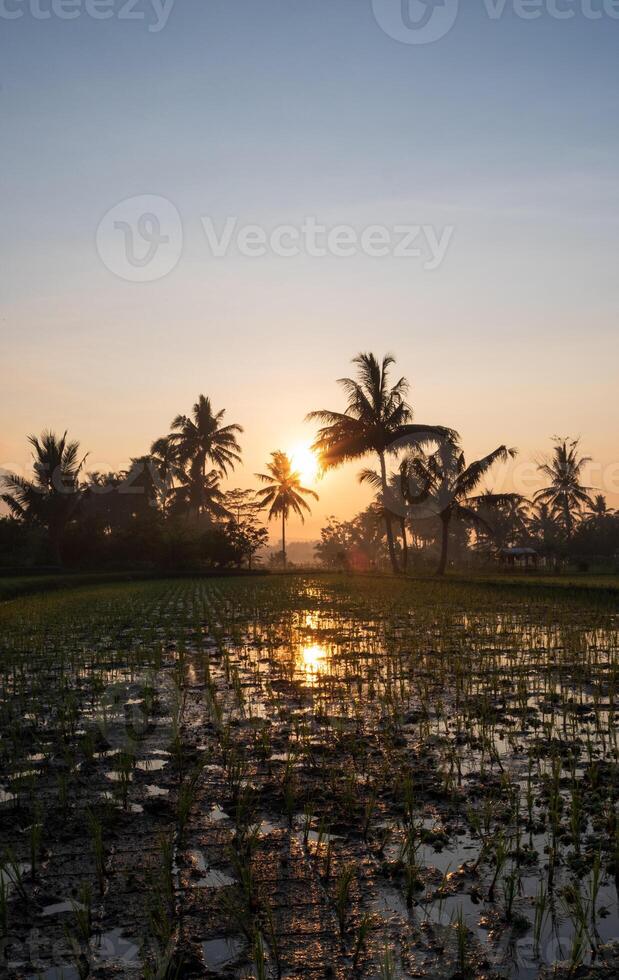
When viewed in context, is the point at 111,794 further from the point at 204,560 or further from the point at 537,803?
the point at 204,560

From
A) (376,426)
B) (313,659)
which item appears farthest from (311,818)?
(376,426)

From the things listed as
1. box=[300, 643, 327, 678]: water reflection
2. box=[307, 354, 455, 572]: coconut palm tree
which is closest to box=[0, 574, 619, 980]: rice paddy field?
box=[300, 643, 327, 678]: water reflection

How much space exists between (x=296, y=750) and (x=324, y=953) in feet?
8.76

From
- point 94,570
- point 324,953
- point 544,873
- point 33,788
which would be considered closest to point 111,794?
point 33,788

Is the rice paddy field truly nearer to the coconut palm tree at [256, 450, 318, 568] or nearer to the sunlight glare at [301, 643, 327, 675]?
the sunlight glare at [301, 643, 327, 675]

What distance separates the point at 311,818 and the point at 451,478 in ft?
110

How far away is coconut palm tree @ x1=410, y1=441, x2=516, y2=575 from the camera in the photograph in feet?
119

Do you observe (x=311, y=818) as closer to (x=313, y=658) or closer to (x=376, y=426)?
(x=313, y=658)

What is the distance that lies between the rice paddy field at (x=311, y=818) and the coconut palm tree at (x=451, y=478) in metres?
27.4

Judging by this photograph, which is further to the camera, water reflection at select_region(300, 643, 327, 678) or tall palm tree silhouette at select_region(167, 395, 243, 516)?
tall palm tree silhouette at select_region(167, 395, 243, 516)

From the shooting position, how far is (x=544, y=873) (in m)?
3.53

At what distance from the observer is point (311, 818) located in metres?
4.29

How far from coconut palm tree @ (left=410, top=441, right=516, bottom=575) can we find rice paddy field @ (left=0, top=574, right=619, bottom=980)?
27376mm

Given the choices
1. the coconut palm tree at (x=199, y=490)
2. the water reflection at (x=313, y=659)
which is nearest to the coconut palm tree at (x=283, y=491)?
the coconut palm tree at (x=199, y=490)
